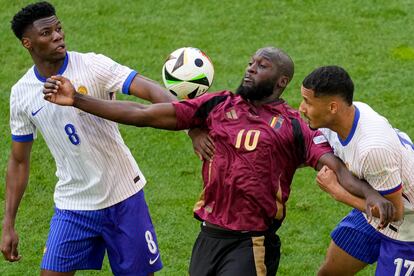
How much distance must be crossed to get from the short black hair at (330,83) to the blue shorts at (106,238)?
6.24ft

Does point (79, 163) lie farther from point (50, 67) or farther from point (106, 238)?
point (50, 67)

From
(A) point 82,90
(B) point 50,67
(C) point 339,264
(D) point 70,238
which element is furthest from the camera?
(C) point 339,264

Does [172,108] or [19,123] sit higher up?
[172,108]

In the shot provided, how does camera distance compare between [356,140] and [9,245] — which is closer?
[356,140]

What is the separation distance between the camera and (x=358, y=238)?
9031 millimetres

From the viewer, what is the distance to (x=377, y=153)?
7.79 metres

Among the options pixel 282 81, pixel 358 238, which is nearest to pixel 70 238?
pixel 282 81

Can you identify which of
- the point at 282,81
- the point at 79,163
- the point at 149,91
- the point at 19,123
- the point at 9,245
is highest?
the point at 282,81

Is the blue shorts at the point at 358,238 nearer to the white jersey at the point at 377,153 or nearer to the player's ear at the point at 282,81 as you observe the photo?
the white jersey at the point at 377,153

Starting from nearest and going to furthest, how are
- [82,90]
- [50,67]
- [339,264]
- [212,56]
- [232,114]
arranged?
[232,114], [82,90], [50,67], [339,264], [212,56]

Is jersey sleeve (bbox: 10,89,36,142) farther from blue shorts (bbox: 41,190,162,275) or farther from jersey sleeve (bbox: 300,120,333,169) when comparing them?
jersey sleeve (bbox: 300,120,333,169)

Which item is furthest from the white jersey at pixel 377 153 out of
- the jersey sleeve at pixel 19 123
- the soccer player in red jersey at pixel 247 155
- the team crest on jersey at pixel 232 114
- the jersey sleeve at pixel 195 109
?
the jersey sleeve at pixel 19 123

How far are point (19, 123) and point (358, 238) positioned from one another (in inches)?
107

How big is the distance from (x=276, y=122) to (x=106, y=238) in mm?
1732
